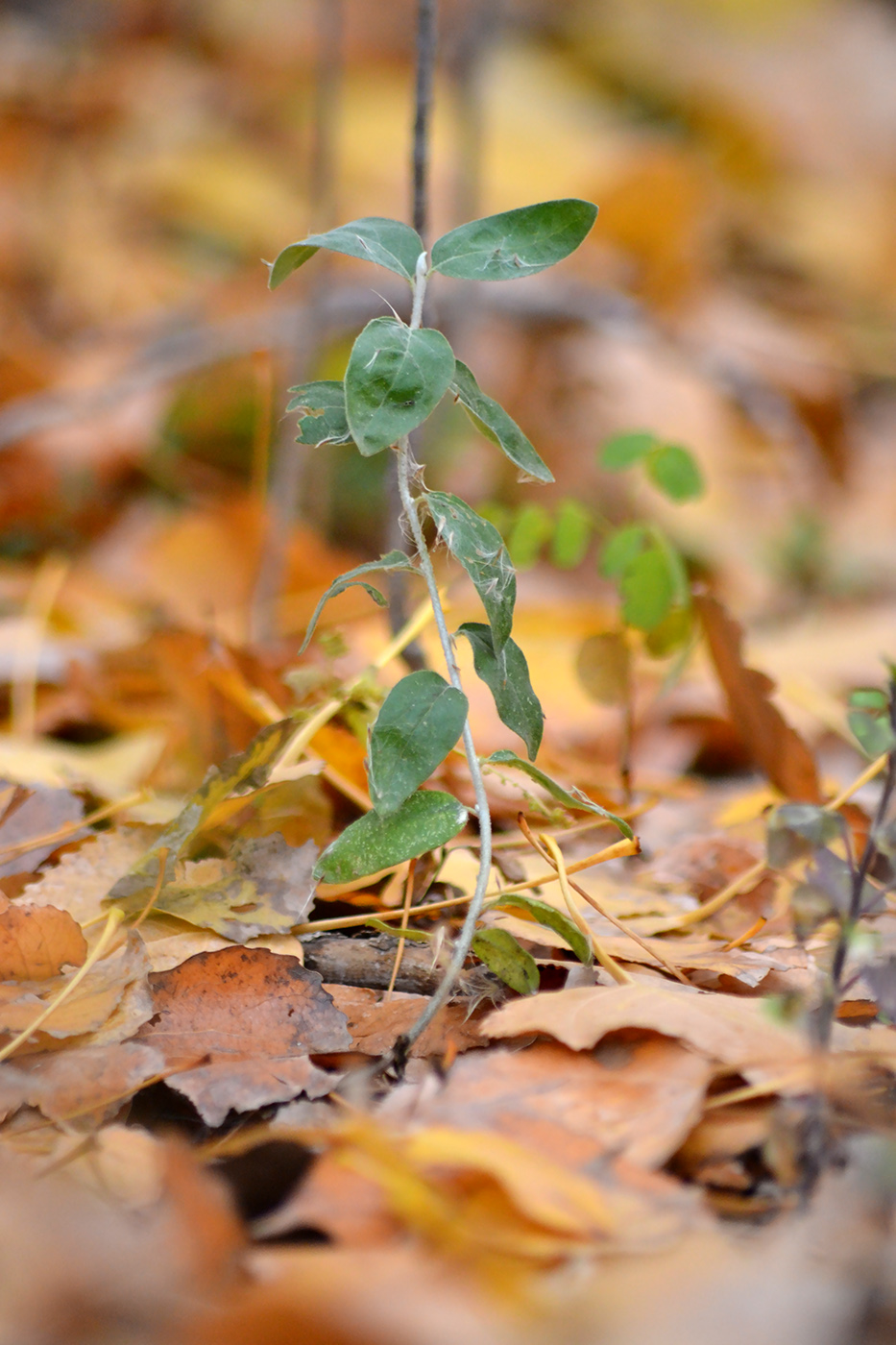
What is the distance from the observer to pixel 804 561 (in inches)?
91.6

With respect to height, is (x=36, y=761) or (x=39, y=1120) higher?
(x=39, y=1120)

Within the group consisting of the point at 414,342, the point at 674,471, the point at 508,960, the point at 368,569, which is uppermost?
the point at 414,342

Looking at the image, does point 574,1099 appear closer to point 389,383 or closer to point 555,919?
point 555,919

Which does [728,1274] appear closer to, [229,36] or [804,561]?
[804,561]

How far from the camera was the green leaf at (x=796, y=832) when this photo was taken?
553mm

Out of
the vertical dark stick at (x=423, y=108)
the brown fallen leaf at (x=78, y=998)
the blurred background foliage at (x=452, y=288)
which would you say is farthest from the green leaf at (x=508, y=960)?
the vertical dark stick at (x=423, y=108)

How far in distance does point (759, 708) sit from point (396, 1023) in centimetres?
51

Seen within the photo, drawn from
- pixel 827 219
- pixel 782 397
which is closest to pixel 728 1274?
pixel 782 397

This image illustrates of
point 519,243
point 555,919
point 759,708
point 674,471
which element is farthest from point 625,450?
point 555,919

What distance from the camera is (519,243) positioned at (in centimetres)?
62

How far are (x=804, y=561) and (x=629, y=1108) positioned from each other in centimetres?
195

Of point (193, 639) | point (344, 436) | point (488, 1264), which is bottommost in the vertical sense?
point (193, 639)

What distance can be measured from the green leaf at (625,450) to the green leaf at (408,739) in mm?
509

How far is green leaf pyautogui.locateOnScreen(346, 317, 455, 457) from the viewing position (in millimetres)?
556
